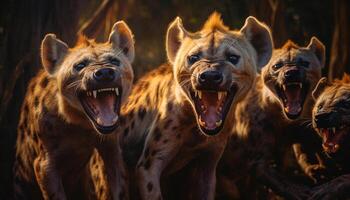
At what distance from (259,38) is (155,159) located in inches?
49.1

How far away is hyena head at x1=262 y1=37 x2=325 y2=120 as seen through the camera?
604 cm

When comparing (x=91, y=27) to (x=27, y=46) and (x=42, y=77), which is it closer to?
(x=27, y=46)

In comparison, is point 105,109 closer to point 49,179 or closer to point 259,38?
point 49,179

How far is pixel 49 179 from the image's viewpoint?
5289mm

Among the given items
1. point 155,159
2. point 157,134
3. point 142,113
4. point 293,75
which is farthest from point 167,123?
point 293,75

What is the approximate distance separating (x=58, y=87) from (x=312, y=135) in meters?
2.40

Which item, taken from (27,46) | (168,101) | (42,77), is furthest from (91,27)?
(168,101)

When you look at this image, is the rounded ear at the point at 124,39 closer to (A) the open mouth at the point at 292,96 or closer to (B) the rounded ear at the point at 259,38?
(B) the rounded ear at the point at 259,38

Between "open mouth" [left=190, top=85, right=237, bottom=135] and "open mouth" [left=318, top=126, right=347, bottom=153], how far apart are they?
3.81ft

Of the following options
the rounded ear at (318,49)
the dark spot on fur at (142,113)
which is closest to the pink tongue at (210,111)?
the dark spot on fur at (142,113)

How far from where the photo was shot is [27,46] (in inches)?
270

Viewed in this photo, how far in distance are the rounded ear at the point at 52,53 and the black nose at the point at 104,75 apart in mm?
628

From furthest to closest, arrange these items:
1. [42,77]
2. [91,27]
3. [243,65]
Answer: [91,27] → [42,77] → [243,65]

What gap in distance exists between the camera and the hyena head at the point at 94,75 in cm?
501
